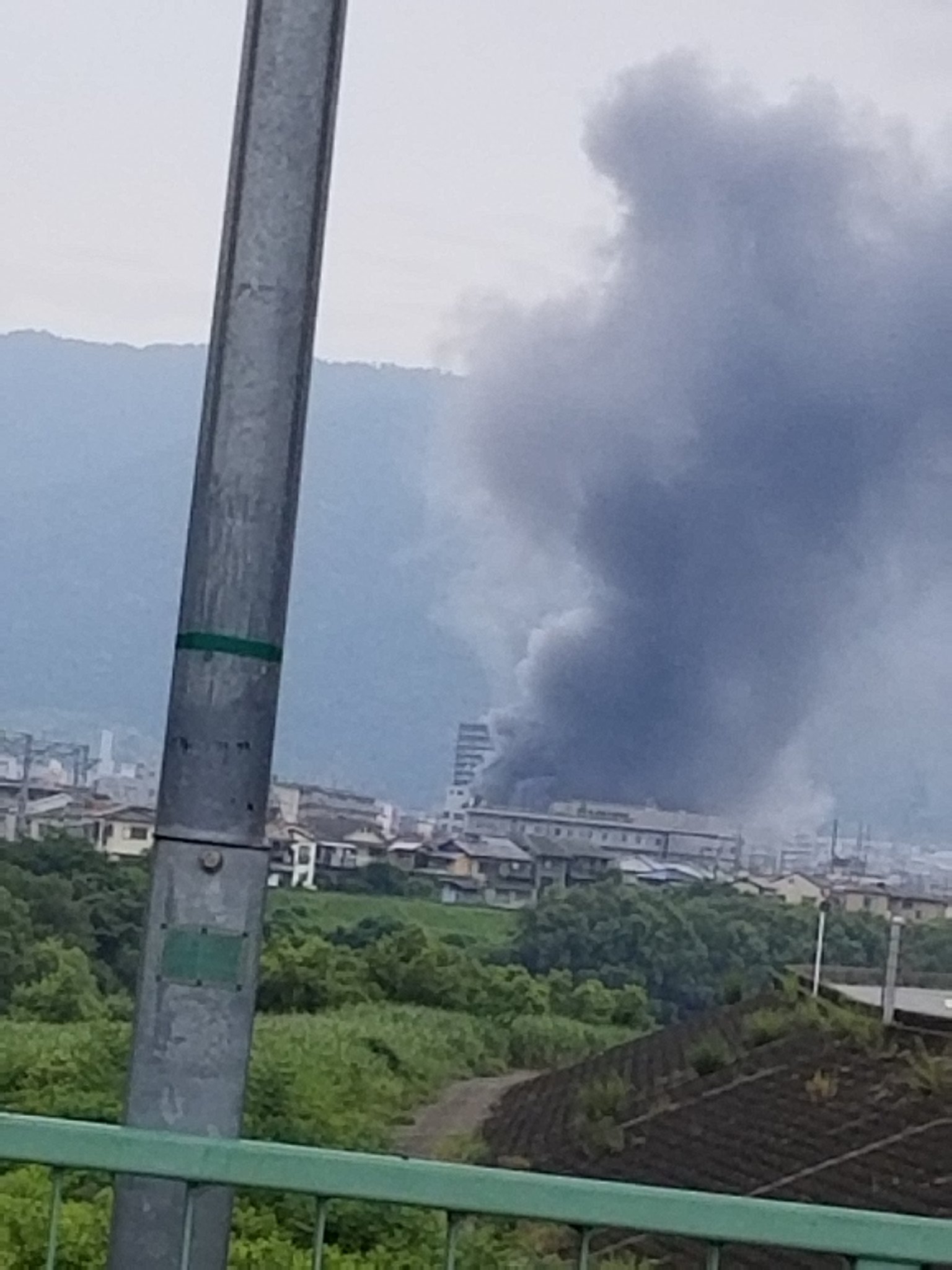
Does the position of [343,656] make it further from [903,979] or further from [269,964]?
[903,979]

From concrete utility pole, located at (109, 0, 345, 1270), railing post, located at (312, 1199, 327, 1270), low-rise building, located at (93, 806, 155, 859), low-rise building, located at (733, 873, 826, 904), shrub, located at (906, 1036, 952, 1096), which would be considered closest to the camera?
railing post, located at (312, 1199, 327, 1270)

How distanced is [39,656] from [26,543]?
0.78 ft

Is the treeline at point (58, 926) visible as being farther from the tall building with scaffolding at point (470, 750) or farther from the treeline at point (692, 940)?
the treeline at point (692, 940)

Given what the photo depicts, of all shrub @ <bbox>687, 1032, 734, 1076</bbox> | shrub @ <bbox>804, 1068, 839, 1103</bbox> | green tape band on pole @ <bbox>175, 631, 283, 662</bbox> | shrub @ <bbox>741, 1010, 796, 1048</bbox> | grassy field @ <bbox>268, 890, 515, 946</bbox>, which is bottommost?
shrub @ <bbox>804, 1068, 839, 1103</bbox>

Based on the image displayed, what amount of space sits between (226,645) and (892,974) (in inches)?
76.7

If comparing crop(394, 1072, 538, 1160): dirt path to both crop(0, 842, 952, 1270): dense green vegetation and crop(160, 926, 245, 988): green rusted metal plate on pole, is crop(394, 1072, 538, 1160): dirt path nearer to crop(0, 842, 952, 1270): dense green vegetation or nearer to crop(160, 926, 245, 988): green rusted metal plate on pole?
crop(0, 842, 952, 1270): dense green vegetation

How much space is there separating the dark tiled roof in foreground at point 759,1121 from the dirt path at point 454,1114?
0.08 feet

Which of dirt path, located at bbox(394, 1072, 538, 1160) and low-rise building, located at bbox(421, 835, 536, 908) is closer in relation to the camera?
dirt path, located at bbox(394, 1072, 538, 1160)

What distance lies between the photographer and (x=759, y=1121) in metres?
3.32

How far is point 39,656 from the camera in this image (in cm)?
379

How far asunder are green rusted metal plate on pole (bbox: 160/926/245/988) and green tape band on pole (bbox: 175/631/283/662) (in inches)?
11.6

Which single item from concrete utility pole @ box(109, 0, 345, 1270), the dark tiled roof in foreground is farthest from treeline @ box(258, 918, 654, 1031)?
concrete utility pole @ box(109, 0, 345, 1270)

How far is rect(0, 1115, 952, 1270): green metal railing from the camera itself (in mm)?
1595

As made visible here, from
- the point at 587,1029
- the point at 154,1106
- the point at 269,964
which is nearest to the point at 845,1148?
the point at 587,1029
